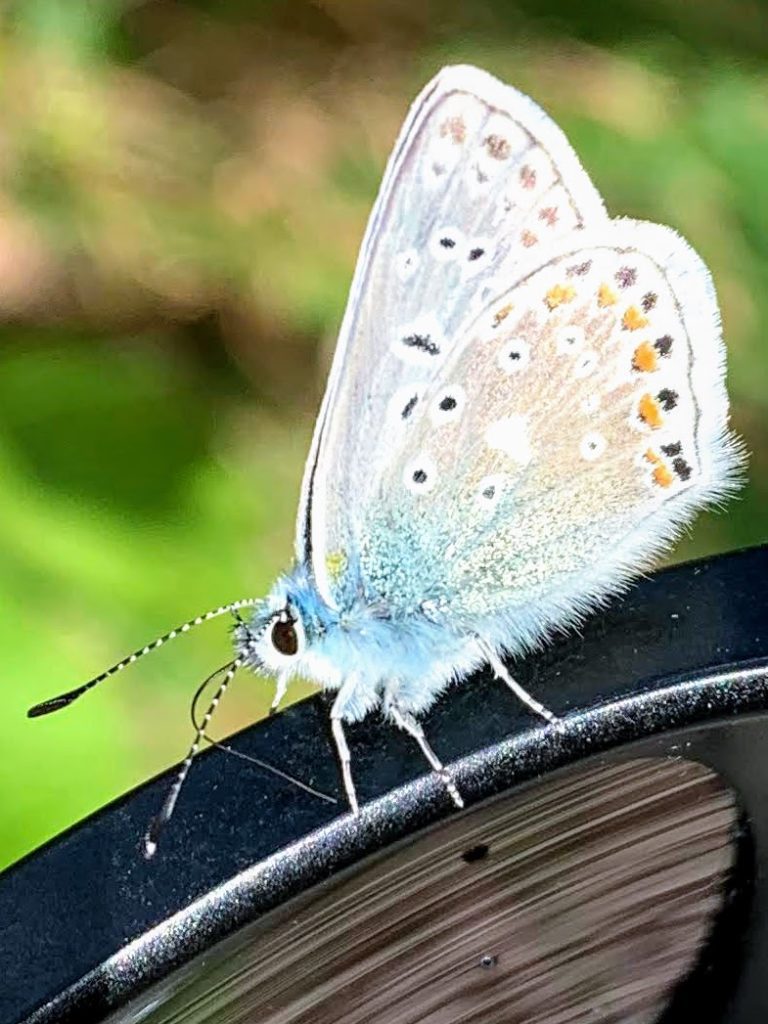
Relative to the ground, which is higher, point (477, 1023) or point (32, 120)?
point (32, 120)

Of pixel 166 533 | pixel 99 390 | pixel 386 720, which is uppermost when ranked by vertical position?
pixel 99 390

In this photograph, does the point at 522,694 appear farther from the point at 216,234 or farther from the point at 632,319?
the point at 216,234

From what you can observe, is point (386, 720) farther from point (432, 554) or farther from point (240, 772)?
point (432, 554)

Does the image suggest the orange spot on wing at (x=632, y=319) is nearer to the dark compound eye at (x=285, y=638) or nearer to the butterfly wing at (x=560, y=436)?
the butterfly wing at (x=560, y=436)

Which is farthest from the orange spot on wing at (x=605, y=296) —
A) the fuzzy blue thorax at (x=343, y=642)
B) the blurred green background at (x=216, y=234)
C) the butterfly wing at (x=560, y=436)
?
the blurred green background at (x=216, y=234)

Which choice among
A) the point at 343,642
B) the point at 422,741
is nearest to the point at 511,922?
the point at 422,741

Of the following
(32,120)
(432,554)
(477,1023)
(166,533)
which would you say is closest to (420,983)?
(477,1023)
